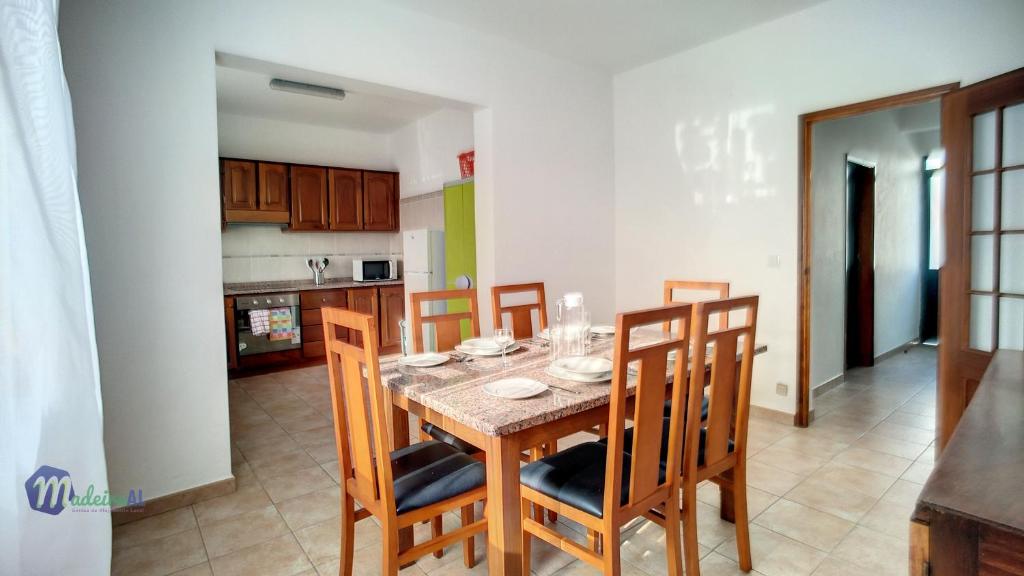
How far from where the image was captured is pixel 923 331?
6.19m

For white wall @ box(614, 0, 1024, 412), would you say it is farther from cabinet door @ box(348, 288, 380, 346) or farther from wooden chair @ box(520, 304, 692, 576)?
cabinet door @ box(348, 288, 380, 346)

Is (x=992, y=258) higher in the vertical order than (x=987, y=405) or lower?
higher

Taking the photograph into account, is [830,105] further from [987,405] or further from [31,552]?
[31,552]

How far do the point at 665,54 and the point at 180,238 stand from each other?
3512 millimetres

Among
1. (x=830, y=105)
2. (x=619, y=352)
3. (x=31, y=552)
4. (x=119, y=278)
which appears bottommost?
(x=31, y=552)

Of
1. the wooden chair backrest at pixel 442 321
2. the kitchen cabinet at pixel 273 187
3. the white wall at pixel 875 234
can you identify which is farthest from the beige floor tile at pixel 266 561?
the kitchen cabinet at pixel 273 187

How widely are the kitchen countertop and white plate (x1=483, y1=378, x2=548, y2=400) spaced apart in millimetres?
4092

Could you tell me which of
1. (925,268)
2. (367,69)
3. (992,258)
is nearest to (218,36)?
(367,69)

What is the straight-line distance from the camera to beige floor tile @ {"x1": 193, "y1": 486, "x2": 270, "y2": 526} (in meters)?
2.39

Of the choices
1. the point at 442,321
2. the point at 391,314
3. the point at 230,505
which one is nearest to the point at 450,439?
the point at 442,321

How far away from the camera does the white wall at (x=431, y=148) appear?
5.07 metres

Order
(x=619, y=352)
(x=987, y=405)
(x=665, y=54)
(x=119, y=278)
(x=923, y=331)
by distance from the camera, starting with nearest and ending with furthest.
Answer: (x=987, y=405)
(x=619, y=352)
(x=119, y=278)
(x=665, y=54)
(x=923, y=331)

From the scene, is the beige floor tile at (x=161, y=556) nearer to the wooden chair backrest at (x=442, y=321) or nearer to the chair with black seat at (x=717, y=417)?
the wooden chair backrest at (x=442, y=321)

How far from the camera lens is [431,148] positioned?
5531mm
